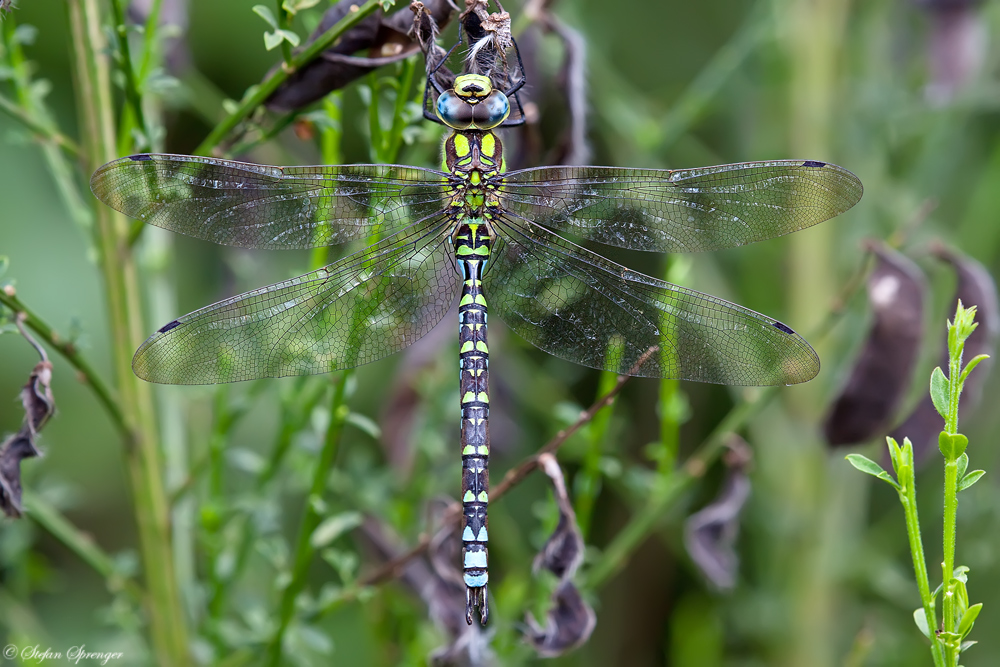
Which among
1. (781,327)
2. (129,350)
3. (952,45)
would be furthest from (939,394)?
(952,45)

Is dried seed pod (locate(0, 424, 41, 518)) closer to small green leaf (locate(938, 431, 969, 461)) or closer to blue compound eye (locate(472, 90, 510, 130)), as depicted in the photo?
blue compound eye (locate(472, 90, 510, 130))

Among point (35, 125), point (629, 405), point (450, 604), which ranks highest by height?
point (35, 125)

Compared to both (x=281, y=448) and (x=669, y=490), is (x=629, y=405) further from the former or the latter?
(x=281, y=448)

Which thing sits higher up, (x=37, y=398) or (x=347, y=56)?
(x=347, y=56)

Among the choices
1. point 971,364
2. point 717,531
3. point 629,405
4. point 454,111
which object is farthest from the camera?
point 629,405

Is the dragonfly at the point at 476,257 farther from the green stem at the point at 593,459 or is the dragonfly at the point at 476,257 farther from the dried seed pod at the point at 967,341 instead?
the dried seed pod at the point at 967,341

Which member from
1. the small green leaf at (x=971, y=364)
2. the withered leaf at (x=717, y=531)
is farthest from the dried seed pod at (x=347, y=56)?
the withered leaf at (x=717, y=531)

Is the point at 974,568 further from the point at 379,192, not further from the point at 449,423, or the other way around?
the point at 379,192
